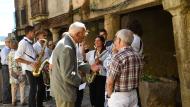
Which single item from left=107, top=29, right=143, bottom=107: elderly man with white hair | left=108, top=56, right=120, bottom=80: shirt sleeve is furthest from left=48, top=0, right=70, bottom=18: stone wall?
left=108, top=56, right=120, bottom=80: shirt sleeve

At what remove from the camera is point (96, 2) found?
1325cm

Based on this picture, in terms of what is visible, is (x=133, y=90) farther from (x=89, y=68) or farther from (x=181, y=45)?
(x=181, y=45)

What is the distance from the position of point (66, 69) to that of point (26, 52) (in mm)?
3608

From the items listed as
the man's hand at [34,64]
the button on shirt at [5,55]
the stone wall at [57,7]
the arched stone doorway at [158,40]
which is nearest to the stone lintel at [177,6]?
the man's hand at [34,64]

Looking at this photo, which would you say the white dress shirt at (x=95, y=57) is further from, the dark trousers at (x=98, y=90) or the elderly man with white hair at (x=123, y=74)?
the elderly man with white hair at (x=123, y=74)

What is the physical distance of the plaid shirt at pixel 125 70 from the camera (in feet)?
19.0

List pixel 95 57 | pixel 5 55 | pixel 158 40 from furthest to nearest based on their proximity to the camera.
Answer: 1. pixel 158 40
2. pixel 5 55
3. pixel 95 57

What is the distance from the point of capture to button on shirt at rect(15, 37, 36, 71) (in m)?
9.37

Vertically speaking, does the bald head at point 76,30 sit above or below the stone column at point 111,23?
below

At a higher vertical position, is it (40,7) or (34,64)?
(40,7)

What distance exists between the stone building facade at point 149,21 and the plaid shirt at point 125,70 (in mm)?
3120

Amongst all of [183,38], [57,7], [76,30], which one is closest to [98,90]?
[183,38]

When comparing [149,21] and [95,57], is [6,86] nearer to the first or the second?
[95,57]

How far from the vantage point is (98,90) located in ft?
29.2
